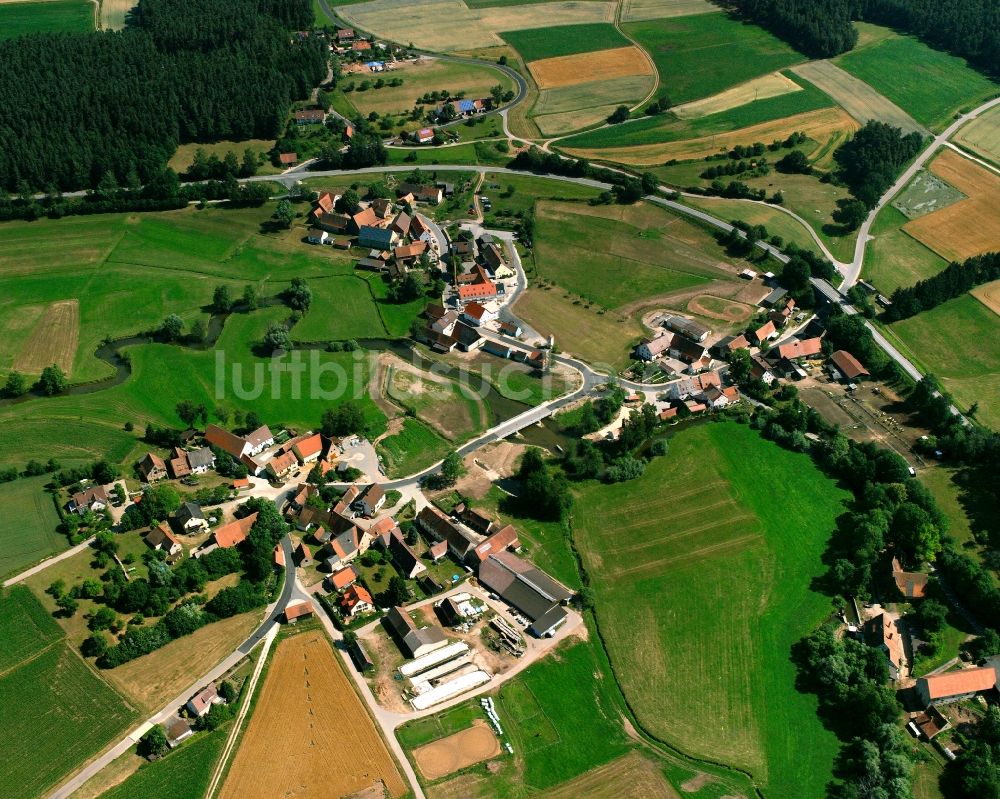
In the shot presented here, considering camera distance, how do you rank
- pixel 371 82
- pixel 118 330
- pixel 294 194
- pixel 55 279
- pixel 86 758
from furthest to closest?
pixel 371 82 < pixel 294 194 < pixel 55 279 < pixel 118 330 < pixel 86 758

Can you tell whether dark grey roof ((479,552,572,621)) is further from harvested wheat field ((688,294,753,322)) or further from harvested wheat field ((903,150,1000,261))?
harvested wheat field ((903,150,1000,261))

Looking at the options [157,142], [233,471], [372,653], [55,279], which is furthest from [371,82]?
[372,653]

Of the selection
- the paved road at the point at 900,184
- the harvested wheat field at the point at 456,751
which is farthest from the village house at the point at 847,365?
the harvested wheat field at the point at 456,751

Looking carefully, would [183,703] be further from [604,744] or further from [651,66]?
[651,66]

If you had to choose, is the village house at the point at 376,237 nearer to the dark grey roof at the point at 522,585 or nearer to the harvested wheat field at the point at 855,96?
the dark grey roof at the point at 522,585

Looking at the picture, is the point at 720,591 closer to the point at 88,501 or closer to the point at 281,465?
the point at 281,465

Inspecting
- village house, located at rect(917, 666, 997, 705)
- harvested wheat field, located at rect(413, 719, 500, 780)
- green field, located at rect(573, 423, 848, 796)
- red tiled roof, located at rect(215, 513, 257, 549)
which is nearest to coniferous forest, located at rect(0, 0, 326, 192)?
red tiled roof, located at rect(215, 513, 257, 549)

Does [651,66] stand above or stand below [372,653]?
above
